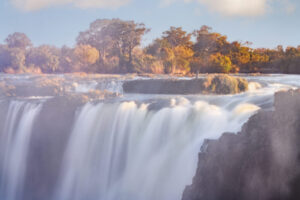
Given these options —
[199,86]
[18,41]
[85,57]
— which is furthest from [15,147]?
[18,41]

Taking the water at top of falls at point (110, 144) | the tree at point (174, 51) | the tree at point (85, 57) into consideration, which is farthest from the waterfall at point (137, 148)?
the tree at point (85, 57)

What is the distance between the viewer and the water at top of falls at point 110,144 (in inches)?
266

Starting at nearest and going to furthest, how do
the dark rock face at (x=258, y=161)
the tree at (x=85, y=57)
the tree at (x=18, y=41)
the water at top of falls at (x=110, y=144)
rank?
the dark rock face at (x=258, y=161) → the water at top of falls at (x=110, y=144) → the tree at (x=85, y=57) → the tree at (x=18, y=41)

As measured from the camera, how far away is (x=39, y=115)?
10.3m

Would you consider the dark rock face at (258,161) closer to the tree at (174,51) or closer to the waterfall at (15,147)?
the waterfall at (15,147)

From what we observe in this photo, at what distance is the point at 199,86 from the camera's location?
11.8 m

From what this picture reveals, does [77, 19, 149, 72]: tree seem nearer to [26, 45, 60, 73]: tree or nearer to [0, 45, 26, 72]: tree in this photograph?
[26, 45, 60, 73]: tree

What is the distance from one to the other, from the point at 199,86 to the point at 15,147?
23.4 feet

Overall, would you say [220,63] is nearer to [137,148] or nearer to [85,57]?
[85,57]

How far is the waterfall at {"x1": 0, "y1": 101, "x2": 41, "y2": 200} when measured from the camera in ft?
30.8

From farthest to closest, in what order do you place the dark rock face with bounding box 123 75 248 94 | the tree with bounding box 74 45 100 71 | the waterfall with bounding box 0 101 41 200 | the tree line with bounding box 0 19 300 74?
the tree with bounding box 74 45 100 71, the tree line with bounding box 0 19 300 74, the dark rock face with bounding box 123 75 248 94, the waterfall with bounding box 0 101 41 200

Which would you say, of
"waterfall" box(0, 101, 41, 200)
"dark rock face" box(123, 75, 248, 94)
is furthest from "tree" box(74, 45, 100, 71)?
"waterfall" box(0, 101, 41, 200)

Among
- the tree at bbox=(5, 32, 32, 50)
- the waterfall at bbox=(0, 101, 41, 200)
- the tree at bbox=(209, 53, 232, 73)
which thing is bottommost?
the waterfall at bbox=(0, 101, 41, 200)

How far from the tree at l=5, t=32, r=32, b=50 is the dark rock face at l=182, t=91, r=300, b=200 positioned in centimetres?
2912
